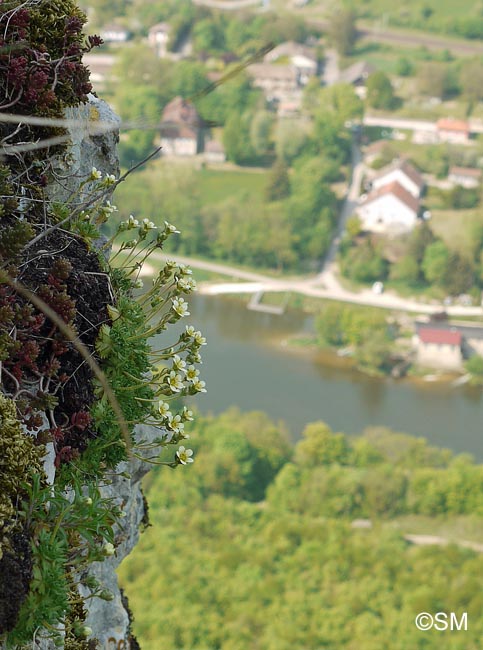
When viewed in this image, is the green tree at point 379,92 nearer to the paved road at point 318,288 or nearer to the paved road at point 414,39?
the paved road at point 414,39

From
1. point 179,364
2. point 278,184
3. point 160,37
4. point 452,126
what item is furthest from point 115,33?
point 179,364

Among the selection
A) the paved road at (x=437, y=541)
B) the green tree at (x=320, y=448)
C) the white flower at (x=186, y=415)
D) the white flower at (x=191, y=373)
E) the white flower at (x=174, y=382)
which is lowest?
the green tree at (x=320, y=448)

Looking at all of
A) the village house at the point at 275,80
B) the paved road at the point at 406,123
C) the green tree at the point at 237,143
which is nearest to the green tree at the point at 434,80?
the paved road at the point at 406,123

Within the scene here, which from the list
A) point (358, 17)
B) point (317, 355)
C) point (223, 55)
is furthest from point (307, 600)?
point (358, 17)

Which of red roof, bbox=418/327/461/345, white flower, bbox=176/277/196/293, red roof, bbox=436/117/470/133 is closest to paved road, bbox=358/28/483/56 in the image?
red roof, bbox=436/117/470/133

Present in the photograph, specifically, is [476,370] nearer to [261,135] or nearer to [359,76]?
[261,135]

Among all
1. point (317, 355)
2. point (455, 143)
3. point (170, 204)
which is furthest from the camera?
point (455, 143)

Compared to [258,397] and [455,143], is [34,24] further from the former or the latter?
[455,143]
